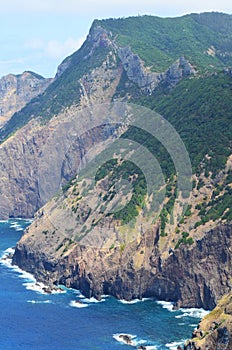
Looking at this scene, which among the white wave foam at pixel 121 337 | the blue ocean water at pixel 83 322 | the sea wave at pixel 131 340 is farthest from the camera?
the blue ocean water at pixel 83 322

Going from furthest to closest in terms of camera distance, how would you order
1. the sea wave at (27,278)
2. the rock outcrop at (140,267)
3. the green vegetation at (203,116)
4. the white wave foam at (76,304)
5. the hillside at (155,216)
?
the green vegetation at (203,116) → the sea wave at (27,278) → the white wave foam at (76,304) → the hillside at (155,216) → the rock outcrop at (140,267)

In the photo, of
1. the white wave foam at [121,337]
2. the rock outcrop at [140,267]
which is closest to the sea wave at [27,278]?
the rock outcrop at [140,267]

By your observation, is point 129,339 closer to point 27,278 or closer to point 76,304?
point 76,304

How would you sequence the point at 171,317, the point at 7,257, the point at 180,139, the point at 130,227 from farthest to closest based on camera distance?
the point at 7,257
the point at 180,139
the point at 130,227
the point at 171,317

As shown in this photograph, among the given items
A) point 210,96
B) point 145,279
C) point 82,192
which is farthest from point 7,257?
point 210,96

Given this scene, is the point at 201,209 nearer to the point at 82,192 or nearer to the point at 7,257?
the point at 82,192

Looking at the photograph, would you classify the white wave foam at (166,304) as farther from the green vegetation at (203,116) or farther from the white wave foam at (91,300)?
the green vegetation at (203,116)

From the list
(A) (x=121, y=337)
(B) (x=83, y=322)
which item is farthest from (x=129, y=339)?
(B) (x=83, y=322)

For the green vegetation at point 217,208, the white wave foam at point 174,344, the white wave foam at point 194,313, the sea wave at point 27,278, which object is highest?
the green vegetation at point 217,208

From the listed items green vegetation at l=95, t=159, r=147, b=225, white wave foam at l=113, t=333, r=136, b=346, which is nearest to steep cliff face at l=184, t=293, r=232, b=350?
white wave foam at l=113, t=333, r=136, b=346
